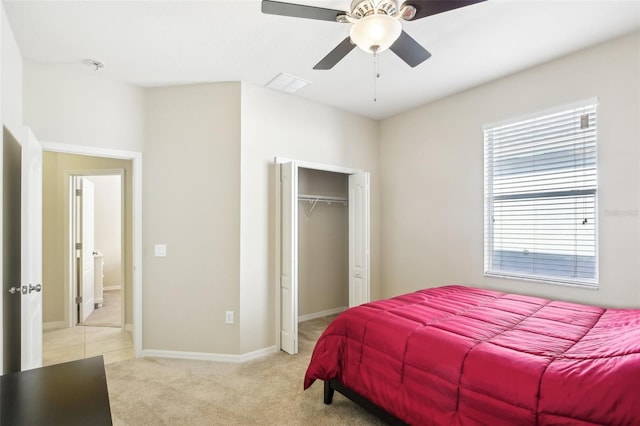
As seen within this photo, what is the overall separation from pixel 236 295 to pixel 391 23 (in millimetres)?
2668

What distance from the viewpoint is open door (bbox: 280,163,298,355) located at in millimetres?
3287

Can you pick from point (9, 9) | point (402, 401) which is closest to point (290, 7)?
point (9, 9)

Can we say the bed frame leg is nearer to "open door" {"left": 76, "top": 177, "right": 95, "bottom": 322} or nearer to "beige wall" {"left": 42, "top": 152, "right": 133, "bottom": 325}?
"beige wall" {"left": 42, "top": 152, "right": 133, "bottom": 325}

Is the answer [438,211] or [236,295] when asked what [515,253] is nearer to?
[438,211]

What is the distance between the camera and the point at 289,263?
3305 millimetres

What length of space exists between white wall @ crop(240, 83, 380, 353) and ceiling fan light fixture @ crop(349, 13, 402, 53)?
1817 mm

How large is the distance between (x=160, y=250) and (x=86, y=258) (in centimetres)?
206

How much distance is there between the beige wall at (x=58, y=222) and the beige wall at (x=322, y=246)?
218cm

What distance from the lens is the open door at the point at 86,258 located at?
4.32 metres

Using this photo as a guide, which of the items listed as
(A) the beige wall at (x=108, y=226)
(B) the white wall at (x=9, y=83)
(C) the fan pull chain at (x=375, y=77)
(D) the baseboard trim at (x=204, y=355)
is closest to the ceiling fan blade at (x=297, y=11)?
(C) the fan pull chain at (x=375, y=77)

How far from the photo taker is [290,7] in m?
1.66

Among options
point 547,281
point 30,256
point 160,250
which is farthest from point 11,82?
point 547,281

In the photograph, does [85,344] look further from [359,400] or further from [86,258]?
[359,400]

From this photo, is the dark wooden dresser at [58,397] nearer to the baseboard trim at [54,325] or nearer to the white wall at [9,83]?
the white wall at [9,83]
